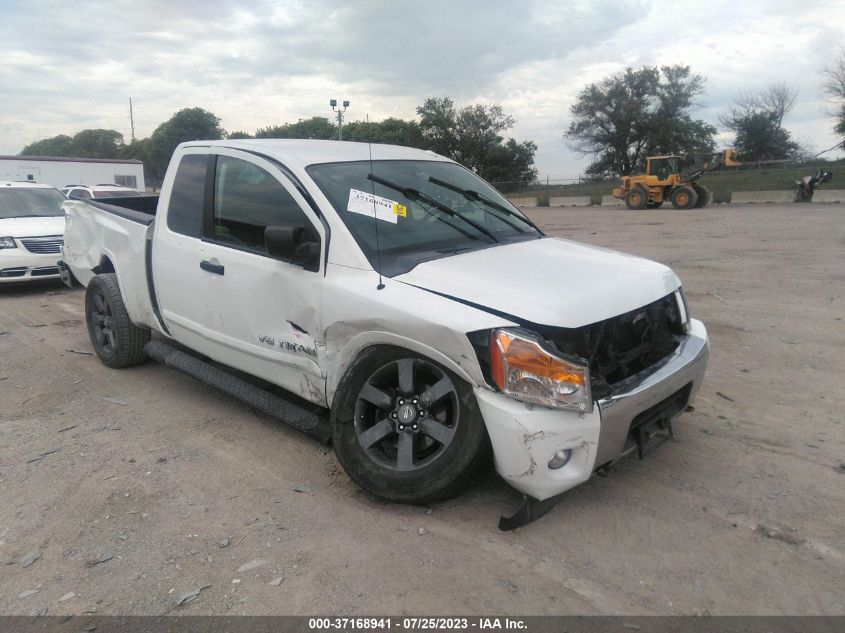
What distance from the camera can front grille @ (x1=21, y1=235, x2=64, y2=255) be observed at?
9.35 m

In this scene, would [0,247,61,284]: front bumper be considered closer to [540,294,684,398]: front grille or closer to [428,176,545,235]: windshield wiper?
[428,176,545,235]: windshield wiper

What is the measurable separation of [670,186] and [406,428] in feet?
93.8

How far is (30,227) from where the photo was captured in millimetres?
9602

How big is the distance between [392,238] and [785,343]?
432 centimetres

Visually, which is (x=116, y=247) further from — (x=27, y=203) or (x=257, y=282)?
(x=27, y=203)

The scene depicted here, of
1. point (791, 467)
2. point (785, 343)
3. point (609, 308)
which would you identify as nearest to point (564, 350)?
point (609, 308)

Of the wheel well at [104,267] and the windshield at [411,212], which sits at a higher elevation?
the windshield at [411,212]

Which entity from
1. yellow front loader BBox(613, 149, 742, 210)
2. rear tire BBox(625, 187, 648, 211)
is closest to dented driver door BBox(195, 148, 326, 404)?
yellow front loader BBox(613, 149, 742, 210)

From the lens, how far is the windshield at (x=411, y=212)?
11.4 ft

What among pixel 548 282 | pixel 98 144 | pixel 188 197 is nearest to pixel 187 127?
pixel 188 197

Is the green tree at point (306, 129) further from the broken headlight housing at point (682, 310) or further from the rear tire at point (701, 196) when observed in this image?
the broken headlight housing at point (682, 310)

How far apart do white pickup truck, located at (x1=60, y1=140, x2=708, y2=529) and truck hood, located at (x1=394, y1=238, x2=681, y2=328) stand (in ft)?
0.04

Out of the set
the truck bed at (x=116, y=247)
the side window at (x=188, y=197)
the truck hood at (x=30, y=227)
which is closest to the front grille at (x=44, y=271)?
the truck hood at (x=30, y=227)

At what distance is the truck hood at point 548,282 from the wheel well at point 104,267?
Result: 363 centimetres
